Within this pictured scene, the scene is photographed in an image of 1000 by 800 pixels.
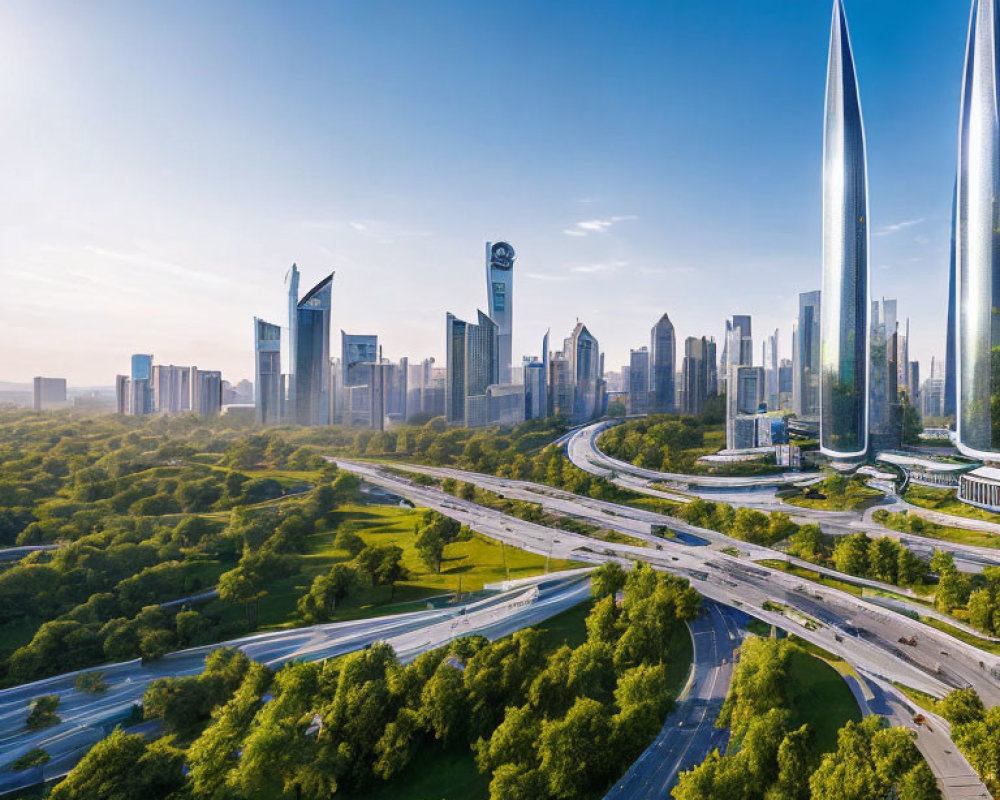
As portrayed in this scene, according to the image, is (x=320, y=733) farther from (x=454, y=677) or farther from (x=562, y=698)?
(x=562, y=698)

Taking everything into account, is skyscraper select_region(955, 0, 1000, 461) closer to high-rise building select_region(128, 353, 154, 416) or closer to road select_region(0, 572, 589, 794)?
road select_region(0, 572, 589, 794)

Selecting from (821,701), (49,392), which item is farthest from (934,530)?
(49,392)

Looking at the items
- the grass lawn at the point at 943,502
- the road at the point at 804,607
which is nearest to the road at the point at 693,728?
the road at the point at 804,607

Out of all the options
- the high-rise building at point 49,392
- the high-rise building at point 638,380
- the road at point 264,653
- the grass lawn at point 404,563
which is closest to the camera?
the road at point 264,653

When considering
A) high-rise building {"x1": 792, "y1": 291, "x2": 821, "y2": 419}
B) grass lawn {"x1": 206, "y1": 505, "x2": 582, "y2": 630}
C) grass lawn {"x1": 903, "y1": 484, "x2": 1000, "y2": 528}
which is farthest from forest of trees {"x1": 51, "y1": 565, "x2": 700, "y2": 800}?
high-rise building {"x1": 792, "y1": 291, "x2": 821, "y2": 419}

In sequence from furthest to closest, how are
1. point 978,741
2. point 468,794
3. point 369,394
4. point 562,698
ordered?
point 369,394 < point 562,698 < point 468,794 < point 978,741

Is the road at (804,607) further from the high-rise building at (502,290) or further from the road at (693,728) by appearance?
the high-rise building at (502,290)

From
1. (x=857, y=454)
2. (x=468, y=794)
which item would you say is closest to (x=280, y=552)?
(x=468, y=794)
